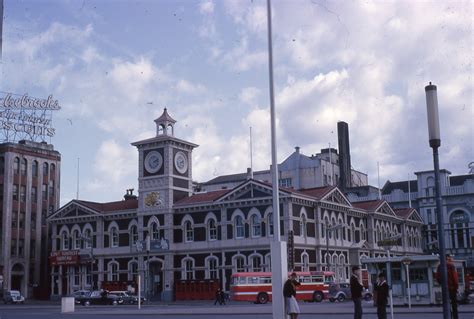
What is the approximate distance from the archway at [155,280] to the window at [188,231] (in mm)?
3888

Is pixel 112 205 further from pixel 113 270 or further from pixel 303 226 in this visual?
pixel 303 226

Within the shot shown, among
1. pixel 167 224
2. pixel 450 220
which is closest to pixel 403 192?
pixel 450 220

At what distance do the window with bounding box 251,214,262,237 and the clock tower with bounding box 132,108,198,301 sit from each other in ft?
31.3

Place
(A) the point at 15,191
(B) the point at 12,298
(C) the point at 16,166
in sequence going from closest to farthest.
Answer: (B) the point at 12,298 < (A) the point at 15,191 < (C) the point at 16,166

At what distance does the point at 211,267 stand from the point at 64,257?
18701mm

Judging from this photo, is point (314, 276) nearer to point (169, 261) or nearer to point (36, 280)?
point (169, 261)

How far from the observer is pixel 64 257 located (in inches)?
3044

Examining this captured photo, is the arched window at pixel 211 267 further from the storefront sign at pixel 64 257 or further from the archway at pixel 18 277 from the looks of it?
the archway at pixel 18 277

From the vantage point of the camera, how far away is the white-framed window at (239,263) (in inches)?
2621

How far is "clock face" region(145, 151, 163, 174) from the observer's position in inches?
2855

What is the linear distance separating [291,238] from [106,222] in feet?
78.7

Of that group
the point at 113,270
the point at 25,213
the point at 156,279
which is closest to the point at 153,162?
the point at 156,279

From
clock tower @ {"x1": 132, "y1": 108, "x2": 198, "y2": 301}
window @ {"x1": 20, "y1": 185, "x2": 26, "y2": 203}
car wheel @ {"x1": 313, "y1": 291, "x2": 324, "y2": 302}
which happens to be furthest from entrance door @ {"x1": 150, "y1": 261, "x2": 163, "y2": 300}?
window @ {"x1": 20, "y1": 185, "x2": 26, "y2": 203}

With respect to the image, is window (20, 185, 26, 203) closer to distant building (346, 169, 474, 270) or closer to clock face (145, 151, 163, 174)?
clock face (145, 151, 163, 174)
